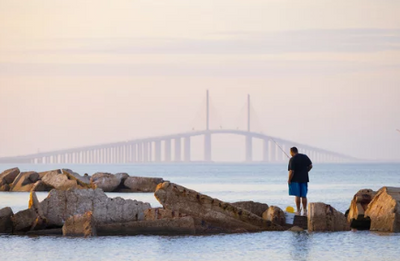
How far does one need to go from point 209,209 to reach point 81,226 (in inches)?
87.3

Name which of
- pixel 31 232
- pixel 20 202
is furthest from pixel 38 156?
pixel 31 232

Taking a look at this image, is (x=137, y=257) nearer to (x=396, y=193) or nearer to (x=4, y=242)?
(x=4, y=242)

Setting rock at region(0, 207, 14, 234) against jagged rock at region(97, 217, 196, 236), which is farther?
rock at region(0, 207, 14, 234)

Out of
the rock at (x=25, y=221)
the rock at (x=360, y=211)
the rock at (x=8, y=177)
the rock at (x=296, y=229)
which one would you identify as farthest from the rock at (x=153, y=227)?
the rock at (x=8, y=177)

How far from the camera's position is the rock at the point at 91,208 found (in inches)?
631

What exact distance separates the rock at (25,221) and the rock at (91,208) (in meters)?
0.25

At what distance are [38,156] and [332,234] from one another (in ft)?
387

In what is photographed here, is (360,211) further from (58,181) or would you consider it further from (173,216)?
(58,181)

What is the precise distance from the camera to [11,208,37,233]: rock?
1592 centimetres

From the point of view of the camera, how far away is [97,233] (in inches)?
615

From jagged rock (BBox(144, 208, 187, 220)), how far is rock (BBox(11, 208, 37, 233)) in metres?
1.98

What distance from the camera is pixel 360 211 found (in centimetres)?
1617

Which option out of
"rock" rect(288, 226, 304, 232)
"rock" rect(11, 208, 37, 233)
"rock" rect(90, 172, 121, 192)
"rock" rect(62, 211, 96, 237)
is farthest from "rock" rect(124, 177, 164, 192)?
"rock" rect(62, 211, 96, 237)

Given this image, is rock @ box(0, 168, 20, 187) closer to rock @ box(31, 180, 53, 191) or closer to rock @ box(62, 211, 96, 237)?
rock @ box(31, 180, 53, 191)
